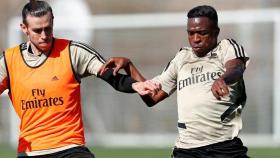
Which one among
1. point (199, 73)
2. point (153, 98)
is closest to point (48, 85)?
point (153, 98)

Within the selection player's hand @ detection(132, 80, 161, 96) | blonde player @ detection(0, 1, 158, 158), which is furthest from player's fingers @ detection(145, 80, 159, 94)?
blonde player @ detection(0, 1, 158, 158)

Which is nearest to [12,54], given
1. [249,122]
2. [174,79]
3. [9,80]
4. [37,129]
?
[9,80]

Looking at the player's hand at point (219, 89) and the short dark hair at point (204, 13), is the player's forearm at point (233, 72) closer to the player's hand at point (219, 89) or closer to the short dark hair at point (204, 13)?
the player's hand at point (219, 89)

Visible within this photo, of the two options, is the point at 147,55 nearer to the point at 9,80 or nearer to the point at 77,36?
the point at 77,36

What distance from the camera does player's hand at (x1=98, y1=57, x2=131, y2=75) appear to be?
658 cm

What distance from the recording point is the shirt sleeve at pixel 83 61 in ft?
22.1

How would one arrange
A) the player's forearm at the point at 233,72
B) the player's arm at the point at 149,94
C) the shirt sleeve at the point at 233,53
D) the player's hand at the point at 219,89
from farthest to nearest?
the shirt sleeve at the point at 233,53 → the player's arm at the point at 149,94 → the player's forearm at the point at 233,72 → the player's hand at the point at 219,89

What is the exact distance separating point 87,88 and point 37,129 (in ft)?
31.4

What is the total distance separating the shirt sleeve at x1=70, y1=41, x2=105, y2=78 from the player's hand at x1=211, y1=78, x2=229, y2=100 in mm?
1013

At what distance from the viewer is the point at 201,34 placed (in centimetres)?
670

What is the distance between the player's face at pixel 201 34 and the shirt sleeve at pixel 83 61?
710 mm

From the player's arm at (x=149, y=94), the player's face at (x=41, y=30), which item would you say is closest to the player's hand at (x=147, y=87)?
the player's arm at (x=149, y=94)

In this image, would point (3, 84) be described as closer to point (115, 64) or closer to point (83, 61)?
point (83, 61)

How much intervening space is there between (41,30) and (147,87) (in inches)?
35.9
